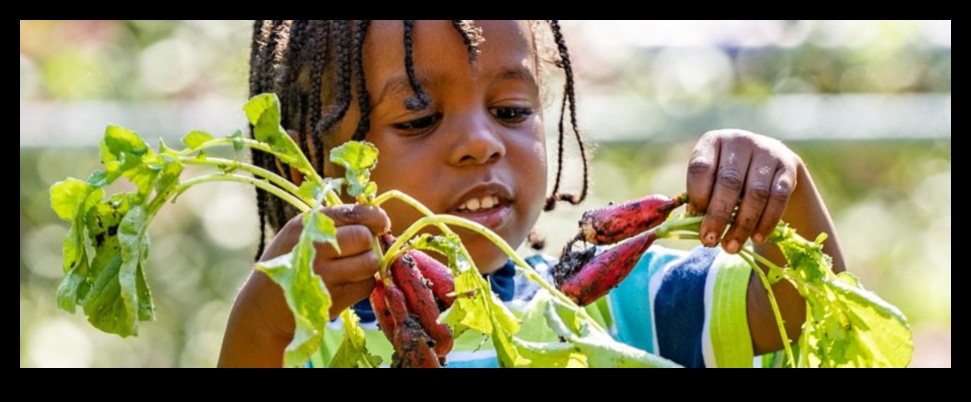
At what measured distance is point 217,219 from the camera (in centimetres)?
462

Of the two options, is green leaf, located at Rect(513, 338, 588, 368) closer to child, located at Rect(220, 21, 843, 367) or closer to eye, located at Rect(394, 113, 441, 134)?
child, located at Rect(220, 21, 843, 367)

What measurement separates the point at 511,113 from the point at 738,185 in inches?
25.7

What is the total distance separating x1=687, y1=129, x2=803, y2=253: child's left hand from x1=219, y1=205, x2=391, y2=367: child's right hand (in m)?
0.39

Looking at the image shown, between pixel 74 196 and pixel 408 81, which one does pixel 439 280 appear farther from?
pixel 408 81

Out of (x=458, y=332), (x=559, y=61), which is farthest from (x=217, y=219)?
(x=458, y=332)

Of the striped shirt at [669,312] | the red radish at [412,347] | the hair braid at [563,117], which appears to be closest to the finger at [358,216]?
the red radish at [412,347]

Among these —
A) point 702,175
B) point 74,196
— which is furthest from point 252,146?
point 702,175

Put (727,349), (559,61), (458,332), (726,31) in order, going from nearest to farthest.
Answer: (458,332) → (727,349) → (559,61) → (726,31)

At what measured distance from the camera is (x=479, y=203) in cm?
214

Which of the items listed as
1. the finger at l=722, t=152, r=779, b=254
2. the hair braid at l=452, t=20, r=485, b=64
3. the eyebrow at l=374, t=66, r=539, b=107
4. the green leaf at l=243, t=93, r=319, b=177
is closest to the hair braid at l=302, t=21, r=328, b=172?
the eyebrow at l=374, t=66, r=539, b=107

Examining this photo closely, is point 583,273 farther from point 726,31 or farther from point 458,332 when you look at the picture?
point 726,31

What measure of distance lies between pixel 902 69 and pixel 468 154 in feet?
11.0

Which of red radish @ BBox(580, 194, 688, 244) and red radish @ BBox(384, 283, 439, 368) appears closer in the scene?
red radish @ BBox(384, 283, 439, 368)

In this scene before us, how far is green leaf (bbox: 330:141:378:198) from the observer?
1479 millimetres
